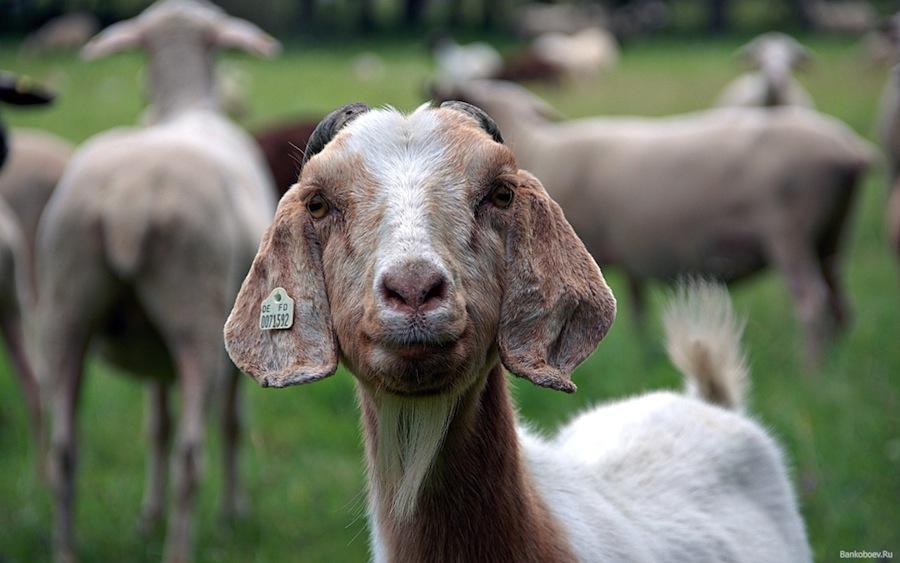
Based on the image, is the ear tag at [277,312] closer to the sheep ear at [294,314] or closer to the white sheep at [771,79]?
the sheep ear at [294,314]

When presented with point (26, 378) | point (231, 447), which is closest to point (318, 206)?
point (231, 447)

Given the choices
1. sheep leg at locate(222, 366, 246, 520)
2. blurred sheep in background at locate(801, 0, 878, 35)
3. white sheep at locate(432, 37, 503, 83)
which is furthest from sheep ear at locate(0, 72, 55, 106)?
blurred sheep in background at locate(801, 0, 878, 35)

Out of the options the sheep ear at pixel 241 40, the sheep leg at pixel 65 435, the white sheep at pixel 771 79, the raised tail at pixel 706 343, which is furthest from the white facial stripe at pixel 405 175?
the white sheep at pixel 771 79

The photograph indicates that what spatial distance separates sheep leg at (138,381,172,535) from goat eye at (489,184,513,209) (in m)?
4.05

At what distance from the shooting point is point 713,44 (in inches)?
1201

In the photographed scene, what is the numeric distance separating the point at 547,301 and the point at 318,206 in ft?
2.00

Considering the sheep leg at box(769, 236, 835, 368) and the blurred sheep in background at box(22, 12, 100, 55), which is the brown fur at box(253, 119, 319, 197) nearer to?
the sheep leg at box(769, 236, 835, 368)

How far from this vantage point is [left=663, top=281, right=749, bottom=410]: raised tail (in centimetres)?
418

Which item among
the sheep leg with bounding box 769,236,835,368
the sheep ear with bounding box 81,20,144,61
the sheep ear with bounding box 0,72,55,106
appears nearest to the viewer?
the sheep ear with bounding box 0,72,55,106

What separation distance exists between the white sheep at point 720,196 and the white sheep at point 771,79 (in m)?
3.34

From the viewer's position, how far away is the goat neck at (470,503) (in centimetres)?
297

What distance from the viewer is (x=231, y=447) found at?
261 inches

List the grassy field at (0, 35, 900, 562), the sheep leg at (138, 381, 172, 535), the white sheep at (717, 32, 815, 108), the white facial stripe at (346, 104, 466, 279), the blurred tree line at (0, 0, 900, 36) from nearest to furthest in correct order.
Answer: the white facial stripe at (346, 104, 466, 279)
the grassy field at (0, 35, 900, 562)
the sheep leg at (138, 381, 172, 535)
the white sheep at (717, 32, 815, 108)
the blurred tree line at (0, 0, 900, 36)

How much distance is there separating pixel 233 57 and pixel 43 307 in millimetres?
23935
